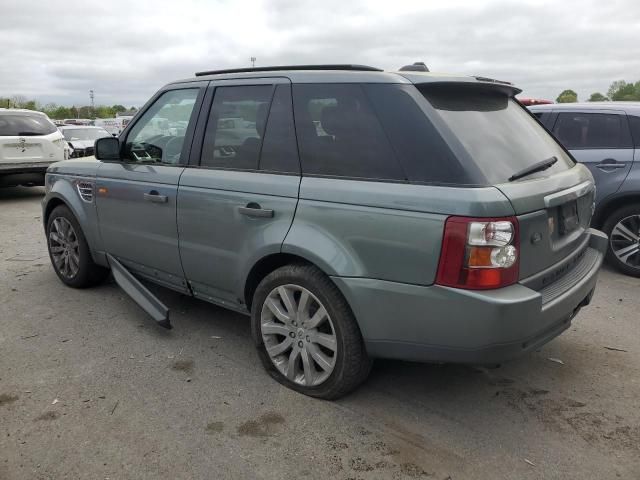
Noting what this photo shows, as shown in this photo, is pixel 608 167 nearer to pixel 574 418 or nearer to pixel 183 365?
pixel 574 418

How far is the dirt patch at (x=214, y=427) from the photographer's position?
2.90 metres

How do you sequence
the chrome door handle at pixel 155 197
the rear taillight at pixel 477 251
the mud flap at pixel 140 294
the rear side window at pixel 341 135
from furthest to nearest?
1. the mud flap at pixel 140 294
2. the chrome door handle at pixel 155 197
3. the rear side window at pixel 341 135
4. the rear taillight at pixel 477 251

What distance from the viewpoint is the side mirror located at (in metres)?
4.39

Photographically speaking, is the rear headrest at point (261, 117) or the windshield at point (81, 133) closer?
the rear headrest at point (261, 117)

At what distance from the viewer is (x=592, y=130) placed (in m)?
6.05

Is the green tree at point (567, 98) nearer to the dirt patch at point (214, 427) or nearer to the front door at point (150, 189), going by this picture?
the front door at point (150, 189)

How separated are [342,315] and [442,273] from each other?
2.06ft

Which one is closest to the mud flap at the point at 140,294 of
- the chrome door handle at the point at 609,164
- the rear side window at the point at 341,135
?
the rear side window at the point at 341,135

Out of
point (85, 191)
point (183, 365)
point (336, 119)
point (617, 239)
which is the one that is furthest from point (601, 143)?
point (85, 191)

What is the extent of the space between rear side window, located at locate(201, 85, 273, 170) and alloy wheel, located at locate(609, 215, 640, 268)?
13.8ft

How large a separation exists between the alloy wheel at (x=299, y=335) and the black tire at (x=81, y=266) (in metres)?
2.36

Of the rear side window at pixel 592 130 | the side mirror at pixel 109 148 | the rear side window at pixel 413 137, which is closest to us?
the rear side window at pixel 413 137

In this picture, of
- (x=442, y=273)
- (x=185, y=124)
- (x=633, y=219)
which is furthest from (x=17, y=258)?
(x=633, y=219)

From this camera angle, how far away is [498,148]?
113 inches
